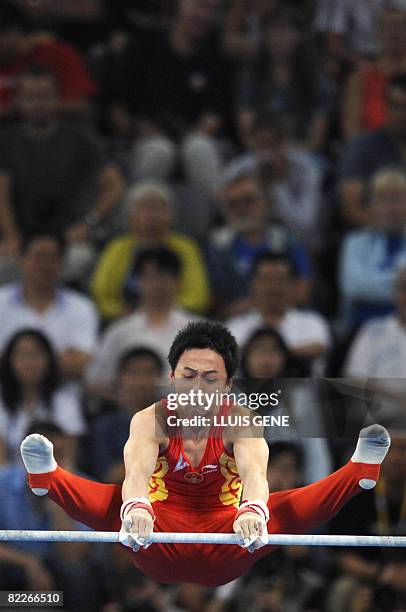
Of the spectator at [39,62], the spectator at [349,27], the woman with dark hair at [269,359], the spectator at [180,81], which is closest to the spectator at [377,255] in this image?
the spectator at [180,81]

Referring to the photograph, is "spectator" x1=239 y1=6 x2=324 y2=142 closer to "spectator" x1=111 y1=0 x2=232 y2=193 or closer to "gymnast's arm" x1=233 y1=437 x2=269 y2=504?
"spectator" x1=111 y1=0 x2=232 y2=193

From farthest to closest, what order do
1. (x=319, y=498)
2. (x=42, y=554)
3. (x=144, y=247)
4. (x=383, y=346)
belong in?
(x=144, y=247), (x=383, y=346), (x=42, y=554), (x=319, y=498)

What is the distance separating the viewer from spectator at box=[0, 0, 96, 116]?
292 inches

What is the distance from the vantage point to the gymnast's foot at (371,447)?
12.8 feet

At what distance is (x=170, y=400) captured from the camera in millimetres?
3916

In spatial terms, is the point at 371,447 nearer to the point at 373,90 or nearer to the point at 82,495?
the point at 82,495

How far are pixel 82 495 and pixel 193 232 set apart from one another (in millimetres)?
3100

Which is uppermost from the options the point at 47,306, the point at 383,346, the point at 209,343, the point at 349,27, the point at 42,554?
the point at 349,27

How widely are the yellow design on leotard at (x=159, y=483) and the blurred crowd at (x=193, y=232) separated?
235 mm

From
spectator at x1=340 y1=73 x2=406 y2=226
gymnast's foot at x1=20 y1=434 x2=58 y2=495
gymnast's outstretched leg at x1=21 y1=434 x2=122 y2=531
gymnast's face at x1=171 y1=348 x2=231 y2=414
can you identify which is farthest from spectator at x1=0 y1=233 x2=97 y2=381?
gymnast's face at x1=171 y1=348 x2=231 y2=414

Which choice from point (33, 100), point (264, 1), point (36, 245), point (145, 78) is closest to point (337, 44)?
point (264, 1)

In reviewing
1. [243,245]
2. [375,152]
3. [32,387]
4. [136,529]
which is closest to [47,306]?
[32,387]

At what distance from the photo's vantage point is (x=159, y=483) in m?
4.14

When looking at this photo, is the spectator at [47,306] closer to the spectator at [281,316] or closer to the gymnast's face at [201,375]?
the spectator at [281,316]
